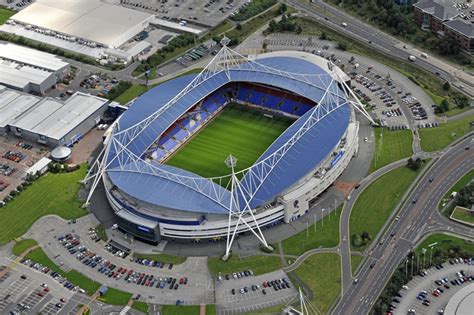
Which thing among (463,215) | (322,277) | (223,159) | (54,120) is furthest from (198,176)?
(463,215)

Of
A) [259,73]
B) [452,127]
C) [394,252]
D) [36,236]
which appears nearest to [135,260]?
[36,236]

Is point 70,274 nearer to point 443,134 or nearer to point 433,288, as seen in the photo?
point 433,288

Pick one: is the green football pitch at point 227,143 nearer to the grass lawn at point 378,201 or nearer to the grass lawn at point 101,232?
the grass lawn at point 101,232

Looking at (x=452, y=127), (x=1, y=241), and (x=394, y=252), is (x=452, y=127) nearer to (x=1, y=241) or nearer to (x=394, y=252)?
(x=394, y=252)

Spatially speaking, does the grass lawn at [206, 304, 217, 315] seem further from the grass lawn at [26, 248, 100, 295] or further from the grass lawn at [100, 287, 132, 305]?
the grass lawn at [26, 248, 100, 295]

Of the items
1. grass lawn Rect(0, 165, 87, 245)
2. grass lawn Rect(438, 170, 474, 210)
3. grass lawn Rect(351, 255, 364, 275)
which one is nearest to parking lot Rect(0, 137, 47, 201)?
grass lawn Rect(0, 165, 87, 245)

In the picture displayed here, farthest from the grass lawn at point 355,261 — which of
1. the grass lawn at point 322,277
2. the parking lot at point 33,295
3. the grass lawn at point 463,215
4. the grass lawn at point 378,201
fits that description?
the parking lot at point 33,295
